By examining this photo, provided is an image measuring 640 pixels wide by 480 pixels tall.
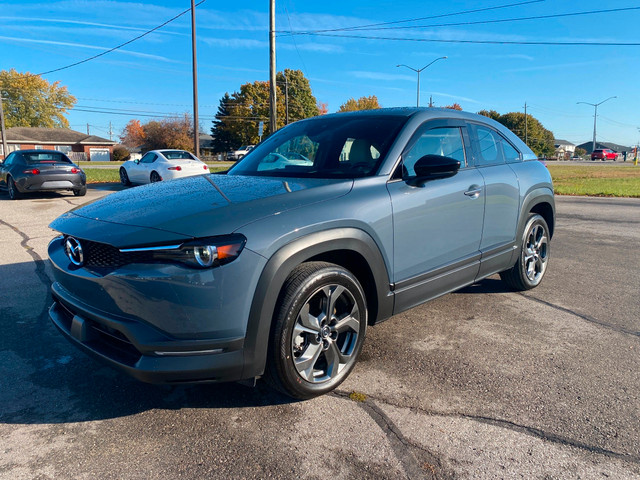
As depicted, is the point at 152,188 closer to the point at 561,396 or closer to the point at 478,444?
the point at 478,444

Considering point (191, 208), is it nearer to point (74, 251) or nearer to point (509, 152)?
point (74, 251)

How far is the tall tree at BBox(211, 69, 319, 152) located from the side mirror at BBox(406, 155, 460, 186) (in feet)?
231

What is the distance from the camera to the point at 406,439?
2.48 metres

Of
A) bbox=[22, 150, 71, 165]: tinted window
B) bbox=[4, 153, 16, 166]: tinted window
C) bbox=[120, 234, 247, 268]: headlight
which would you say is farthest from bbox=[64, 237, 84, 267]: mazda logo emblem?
bbox=[4, 153, 16, 166]: tinted window

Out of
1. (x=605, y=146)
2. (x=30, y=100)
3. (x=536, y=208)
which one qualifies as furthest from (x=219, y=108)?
(x=605, y=146)

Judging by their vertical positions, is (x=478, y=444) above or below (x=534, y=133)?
below

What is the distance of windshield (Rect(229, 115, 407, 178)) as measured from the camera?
136 inches

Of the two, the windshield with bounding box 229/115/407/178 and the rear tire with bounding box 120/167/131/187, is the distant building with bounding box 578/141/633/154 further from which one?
the windshield with bounding box 229/115/407/178

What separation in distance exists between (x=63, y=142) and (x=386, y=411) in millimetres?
82043

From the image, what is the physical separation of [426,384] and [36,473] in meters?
2.14

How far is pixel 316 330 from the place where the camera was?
2.80 meters

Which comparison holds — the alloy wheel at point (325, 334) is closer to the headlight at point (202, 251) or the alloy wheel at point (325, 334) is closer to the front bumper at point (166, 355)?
the front bumper at point (166, 355)

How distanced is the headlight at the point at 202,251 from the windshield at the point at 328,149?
1.19 m

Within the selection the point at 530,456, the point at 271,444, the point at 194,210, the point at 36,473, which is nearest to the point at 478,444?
the point at 530,456
